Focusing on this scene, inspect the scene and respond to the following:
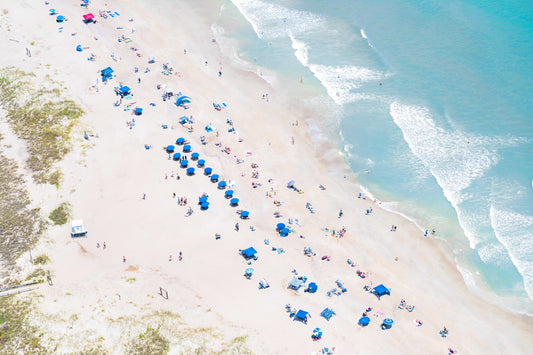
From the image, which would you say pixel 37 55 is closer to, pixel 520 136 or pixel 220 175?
pixel 220 175

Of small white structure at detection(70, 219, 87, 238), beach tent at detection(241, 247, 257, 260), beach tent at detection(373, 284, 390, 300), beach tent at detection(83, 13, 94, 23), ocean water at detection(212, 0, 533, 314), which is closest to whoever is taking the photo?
beach tent at detection(373, 284, 390, 300)

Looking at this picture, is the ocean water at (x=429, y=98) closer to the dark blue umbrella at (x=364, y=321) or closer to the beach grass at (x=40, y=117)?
the dark blue umbrella at (x=364, y=321)

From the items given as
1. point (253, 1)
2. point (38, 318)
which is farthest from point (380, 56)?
point (38, 318)

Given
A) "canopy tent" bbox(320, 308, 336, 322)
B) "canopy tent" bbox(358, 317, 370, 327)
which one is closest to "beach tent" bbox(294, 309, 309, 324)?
"canopy tent" bbox(320, 308, 336, 322)

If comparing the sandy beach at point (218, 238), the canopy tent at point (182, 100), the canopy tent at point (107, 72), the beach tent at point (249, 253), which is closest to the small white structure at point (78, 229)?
the sandy beach at point (218, 238)

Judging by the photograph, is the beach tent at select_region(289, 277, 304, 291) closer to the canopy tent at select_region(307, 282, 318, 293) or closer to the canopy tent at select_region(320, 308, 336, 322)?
the canopy tent at select_region(307, 282, 318, 293)

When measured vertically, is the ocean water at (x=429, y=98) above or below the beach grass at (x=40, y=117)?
above
